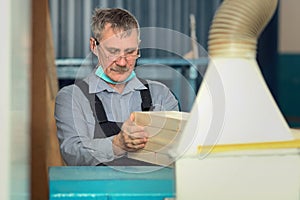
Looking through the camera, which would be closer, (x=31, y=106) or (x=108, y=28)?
(x=31, y=106)

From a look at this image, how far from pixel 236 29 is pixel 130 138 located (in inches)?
11.2

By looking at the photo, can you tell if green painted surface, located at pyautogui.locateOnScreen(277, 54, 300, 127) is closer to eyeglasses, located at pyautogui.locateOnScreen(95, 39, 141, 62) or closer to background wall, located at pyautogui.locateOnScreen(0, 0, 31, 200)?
eyeglasses, located at pyautogui.locateOnScreen(95, 39, 141, 62)

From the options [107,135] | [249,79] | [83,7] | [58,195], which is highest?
[83,7]

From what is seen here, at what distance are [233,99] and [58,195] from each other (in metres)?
0.37

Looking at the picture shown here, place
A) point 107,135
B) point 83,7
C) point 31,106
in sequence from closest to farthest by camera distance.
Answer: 1. point 31,106
2. point 107,135
3. point 83,7

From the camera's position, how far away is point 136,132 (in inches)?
40.3

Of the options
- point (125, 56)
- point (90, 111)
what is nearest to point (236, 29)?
point (125, 56)

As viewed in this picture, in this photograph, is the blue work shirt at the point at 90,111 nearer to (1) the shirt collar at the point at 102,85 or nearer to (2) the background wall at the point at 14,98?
(1) the shirt collar at the point at 102,85

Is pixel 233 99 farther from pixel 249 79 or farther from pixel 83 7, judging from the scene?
pixel 83 7

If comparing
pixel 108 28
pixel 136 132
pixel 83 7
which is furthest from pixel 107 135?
pixel 83 7

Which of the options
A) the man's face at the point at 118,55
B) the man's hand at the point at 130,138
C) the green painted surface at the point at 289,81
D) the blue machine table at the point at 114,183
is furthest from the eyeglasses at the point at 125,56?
the green painted surface at the point at 289,81

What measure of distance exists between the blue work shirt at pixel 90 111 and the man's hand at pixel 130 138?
1cm

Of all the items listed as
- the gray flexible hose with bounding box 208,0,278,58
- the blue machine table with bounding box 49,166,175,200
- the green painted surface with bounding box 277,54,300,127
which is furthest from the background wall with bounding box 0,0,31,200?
the green painted surface with bounding box 277,54,300,127

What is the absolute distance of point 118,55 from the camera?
101 centimetres
